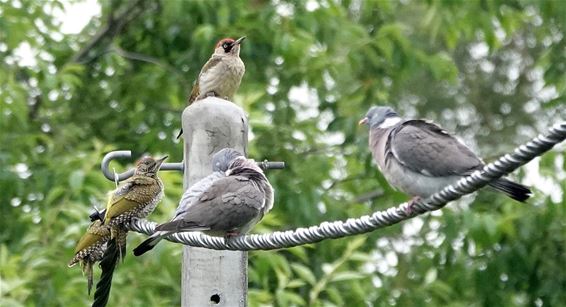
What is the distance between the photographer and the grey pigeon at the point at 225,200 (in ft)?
18.0

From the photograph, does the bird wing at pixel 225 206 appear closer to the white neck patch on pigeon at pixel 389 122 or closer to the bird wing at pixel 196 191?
the bird wing at pixel 196 191

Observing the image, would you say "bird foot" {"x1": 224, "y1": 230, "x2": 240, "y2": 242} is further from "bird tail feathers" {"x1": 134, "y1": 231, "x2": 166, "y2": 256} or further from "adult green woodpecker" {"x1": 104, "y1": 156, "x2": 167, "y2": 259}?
"adult green woodpecker" {"x1": 104, "y1": 156, "x2": 167, "y2": 259}

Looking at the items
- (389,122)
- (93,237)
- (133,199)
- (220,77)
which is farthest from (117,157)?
(220,77)

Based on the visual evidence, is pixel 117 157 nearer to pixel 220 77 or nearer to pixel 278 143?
pixel 220 77

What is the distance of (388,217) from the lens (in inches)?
181

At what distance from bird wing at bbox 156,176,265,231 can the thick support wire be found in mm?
212

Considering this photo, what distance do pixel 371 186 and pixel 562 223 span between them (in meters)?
2.09

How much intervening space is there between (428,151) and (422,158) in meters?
0.04

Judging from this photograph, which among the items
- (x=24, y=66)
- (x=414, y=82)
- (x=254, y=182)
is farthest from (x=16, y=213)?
(x=414, y=82)

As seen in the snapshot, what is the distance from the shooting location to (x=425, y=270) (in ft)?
34.2

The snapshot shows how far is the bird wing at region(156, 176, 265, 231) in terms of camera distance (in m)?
5.49

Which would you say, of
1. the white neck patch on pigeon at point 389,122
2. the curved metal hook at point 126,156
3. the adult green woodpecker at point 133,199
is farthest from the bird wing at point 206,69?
the white neck patch on pigeon at point 389,122

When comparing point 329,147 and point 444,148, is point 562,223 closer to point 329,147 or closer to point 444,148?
point 329,147

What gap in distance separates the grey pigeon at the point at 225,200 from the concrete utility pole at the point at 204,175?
6cm
